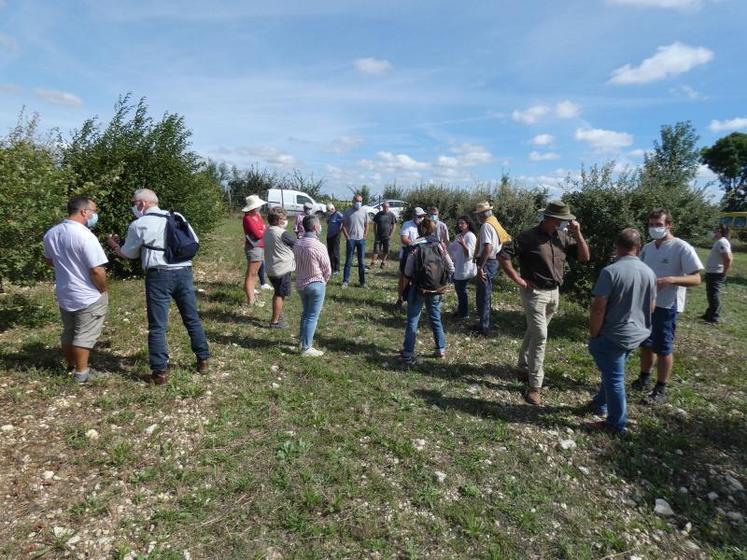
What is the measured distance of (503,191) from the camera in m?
14.5

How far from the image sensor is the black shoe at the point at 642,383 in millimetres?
5203

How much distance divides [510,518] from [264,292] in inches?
265

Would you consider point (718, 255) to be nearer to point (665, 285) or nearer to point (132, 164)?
point (665, 285)

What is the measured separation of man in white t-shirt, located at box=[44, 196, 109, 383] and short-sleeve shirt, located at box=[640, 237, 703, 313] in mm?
6004

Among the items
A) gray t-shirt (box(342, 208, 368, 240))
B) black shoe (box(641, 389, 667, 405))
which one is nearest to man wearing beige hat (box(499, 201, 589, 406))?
black shoe (box(641, 389, 667, 405))

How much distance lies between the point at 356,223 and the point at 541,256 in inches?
220

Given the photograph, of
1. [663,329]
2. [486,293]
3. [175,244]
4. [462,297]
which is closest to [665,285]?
[663,329]

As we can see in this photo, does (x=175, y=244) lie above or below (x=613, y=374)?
above

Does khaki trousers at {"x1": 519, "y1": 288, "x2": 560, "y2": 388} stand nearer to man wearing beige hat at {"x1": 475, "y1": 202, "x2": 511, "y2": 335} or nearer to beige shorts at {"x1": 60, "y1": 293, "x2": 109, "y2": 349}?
man wearing beige hat at {"x1": 475, "y1": 202, "x2": 511, "y2": 335}

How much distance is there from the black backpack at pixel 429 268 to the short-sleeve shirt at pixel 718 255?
7.00 meters

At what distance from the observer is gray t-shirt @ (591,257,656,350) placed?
3898 millimetres

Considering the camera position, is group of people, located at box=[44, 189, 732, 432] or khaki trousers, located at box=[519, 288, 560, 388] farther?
khaki trousers, located at box=[519, 288, 560, 388]

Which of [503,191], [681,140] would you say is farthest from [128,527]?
[681,140]

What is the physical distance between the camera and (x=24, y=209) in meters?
5.25
